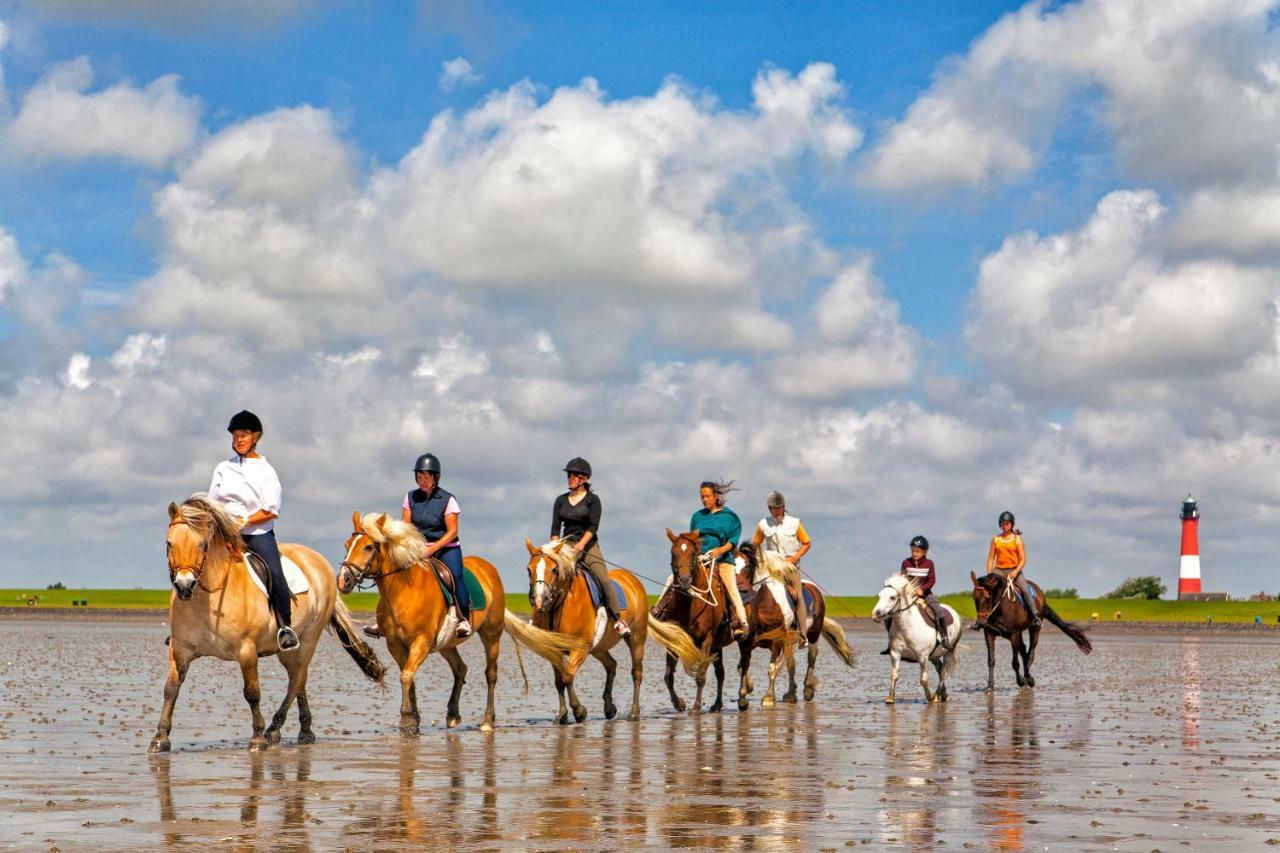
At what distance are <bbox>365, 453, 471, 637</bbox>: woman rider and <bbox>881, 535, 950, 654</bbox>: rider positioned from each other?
8.98 metres

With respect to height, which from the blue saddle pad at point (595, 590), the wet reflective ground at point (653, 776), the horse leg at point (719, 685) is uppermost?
the blue saddle pad at point (595, 590)

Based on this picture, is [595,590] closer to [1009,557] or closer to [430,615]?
[430,615]

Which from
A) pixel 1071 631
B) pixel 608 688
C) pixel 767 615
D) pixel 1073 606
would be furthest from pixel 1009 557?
pixel 1073 606

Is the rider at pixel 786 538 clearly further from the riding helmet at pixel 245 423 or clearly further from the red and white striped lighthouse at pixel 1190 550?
the red and white striped lighthouse at pixel 1190 550

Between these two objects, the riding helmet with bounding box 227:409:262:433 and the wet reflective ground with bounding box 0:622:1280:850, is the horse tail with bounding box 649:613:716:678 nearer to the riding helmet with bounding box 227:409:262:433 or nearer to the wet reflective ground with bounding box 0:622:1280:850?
the wet reflective ground with bounding box 0:622:1280:850

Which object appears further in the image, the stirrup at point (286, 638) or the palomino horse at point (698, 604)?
the palomino horse at point (698, 604)

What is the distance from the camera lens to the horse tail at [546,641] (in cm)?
1931

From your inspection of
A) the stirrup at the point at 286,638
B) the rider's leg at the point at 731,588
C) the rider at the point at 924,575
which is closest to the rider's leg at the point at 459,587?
the stirrup at the point at 286,638

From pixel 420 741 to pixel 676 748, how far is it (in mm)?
2838

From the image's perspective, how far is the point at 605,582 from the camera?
67.1 ft

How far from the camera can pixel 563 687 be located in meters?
20.0

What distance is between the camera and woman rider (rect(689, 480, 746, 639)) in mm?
22531

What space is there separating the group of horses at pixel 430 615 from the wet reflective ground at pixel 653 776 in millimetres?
746

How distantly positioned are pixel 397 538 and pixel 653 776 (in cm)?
519
